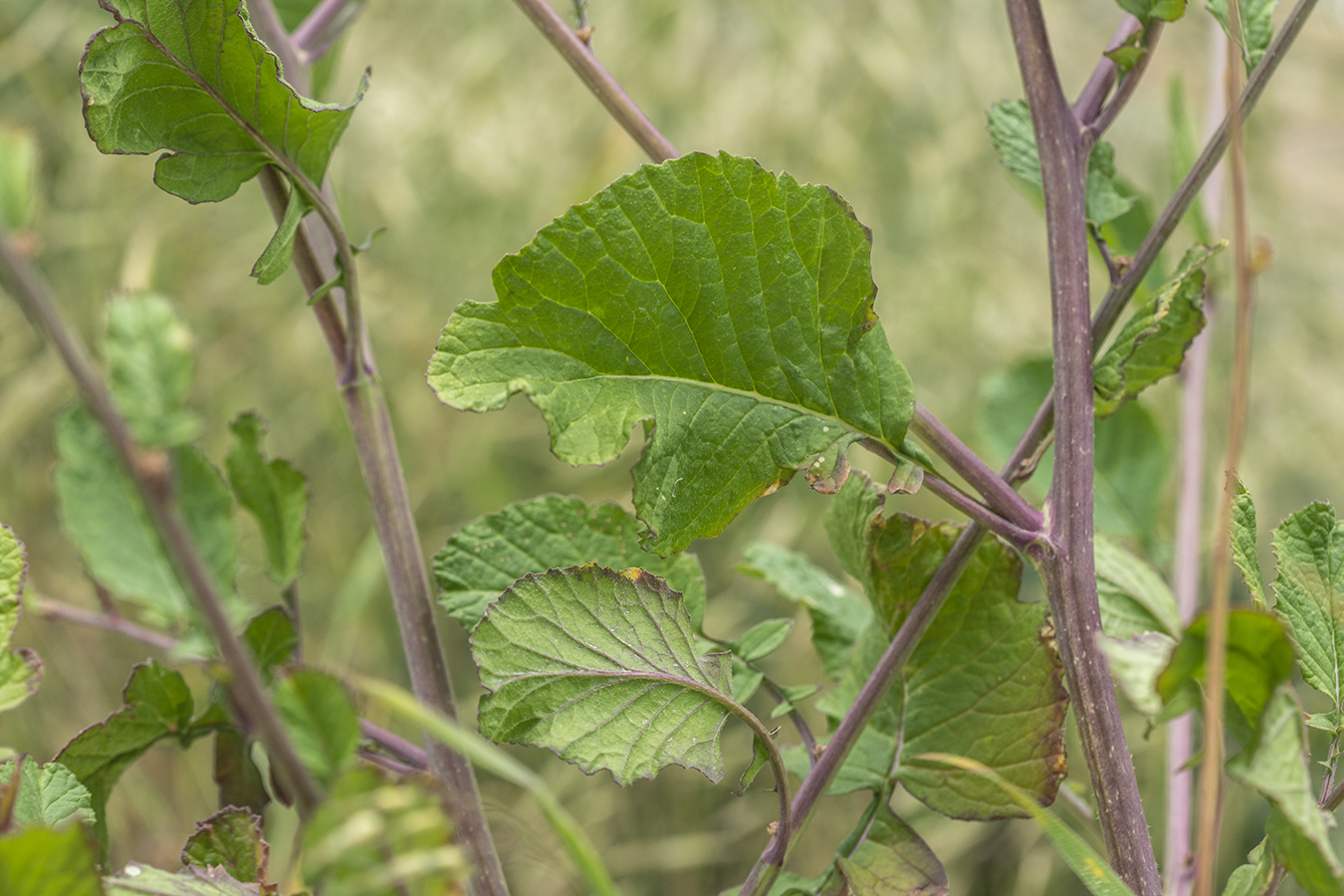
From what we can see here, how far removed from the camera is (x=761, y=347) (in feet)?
0.64

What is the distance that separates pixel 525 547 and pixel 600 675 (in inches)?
2.0

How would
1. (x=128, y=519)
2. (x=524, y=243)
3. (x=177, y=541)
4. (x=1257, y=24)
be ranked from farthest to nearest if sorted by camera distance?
(x=524, y=243), (x=128, y=519), (x=1257, y=24), (x=177, y=541)

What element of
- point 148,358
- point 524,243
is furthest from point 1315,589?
point 524,243

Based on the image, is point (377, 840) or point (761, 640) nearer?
point (377, 840)

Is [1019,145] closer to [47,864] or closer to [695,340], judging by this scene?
[695,340]

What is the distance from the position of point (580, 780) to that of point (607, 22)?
111 centimetres

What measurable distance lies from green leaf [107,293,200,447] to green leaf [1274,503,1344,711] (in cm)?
29

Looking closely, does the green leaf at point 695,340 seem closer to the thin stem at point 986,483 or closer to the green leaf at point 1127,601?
the thin stem at point 986,483

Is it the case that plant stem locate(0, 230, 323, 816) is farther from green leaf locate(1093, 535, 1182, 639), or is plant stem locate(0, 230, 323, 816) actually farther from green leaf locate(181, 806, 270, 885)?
green leaf locate(1093, 535, 1182, 639)

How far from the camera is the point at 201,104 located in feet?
0.66

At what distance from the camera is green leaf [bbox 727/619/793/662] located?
0.25 m

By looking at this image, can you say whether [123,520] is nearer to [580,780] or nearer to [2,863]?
[2,863]

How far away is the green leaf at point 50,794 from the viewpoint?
0.18 meters

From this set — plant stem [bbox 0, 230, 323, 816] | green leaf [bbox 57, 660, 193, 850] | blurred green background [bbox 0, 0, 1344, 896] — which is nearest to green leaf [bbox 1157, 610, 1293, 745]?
plant stem [bbox 0, 230, 323, 816]
